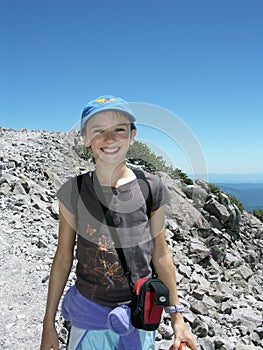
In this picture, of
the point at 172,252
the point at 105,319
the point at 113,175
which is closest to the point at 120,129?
the point at 113,175

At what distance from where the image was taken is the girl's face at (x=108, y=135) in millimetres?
2561

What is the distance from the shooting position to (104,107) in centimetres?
248

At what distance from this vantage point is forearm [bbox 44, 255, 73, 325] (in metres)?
2.69

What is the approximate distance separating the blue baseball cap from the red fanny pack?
1.17 metres

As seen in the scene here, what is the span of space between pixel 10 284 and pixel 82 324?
422 centimetres

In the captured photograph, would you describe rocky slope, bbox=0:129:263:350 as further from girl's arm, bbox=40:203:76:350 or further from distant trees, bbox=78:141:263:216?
girl's arm, bbox=40:203:76:350

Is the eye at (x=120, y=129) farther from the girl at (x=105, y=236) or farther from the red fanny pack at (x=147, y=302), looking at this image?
the red fanny pack at (x=147, y=302)

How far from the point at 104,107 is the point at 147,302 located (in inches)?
52.6

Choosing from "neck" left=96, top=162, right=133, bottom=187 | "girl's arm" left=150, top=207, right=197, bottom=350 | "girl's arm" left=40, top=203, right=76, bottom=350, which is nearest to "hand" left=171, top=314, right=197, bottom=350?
"girl's arm" left=150, top=207, right=197, bottom=350

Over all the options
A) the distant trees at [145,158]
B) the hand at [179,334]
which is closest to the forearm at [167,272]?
the hand at [179,334]

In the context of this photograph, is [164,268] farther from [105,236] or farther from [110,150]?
[110,150]

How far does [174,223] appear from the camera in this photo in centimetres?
1413

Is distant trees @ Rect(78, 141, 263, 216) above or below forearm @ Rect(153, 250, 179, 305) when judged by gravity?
above

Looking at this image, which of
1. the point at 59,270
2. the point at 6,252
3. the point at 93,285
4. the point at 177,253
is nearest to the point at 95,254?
the point at 93,285
